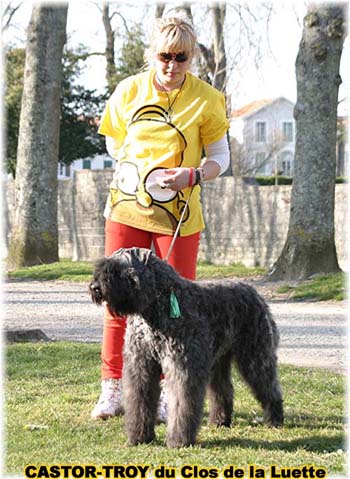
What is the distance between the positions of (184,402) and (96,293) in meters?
0.78

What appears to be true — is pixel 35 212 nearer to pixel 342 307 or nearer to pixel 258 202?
pixel 258 202

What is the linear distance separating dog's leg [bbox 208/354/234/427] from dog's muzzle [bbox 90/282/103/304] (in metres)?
1.11

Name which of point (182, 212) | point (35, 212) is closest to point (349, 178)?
point (35, 212)

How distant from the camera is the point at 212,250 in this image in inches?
790

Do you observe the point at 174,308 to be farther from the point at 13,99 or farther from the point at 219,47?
the point at 13,99

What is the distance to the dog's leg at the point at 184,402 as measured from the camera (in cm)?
492

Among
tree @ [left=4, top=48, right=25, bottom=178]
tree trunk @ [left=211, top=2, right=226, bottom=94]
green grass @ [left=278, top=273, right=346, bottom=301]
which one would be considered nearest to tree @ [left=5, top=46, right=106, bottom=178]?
tree @ [left=4, top=48, right=25, bottom=178]

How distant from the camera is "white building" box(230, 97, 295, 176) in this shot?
212 feet

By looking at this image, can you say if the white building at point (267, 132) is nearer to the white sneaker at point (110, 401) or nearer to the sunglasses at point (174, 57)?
the white sneaker at point (110, 401)

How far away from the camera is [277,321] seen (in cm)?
1105

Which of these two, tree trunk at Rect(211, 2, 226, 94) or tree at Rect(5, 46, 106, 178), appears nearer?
tree trunk at Rect(211, 2, 226, 94)

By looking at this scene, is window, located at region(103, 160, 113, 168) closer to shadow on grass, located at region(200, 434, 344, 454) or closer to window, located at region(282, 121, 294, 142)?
window, located at region(282, 121, 294, 142)

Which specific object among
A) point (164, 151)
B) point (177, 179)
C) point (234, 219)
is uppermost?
point (164, 151)

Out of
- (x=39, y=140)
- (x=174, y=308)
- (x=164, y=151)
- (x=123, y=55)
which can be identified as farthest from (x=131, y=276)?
(x=123, y=55)
